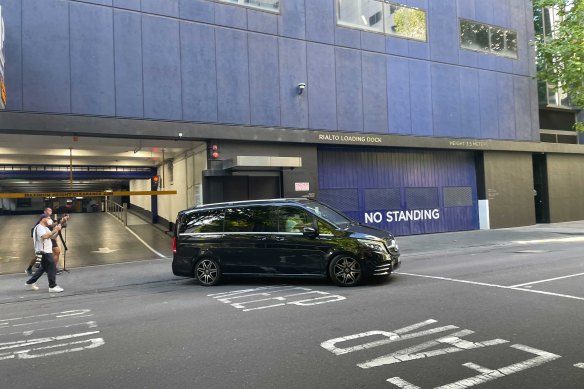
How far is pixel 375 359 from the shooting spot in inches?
181

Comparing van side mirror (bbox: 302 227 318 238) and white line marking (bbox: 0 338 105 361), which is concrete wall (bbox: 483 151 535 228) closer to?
van side mirror (bbox: 302 227 318 238)

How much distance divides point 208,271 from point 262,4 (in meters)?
11.1

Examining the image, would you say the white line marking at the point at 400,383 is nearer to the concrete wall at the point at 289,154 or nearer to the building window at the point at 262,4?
the concrete wall at the point at 289,154

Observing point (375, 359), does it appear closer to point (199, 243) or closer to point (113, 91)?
point (199, 243)

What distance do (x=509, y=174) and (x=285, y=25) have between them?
13.7 meters

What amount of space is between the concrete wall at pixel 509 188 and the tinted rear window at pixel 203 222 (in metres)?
16.4

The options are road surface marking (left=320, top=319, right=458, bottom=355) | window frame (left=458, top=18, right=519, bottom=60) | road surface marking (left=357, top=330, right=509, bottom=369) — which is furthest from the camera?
window frame (left=458, top=18, right=519, bottom=60)

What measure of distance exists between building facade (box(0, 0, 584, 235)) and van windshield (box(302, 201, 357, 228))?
17.6ft

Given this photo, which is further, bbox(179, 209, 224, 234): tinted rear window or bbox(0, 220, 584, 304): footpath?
bbox(0, 220, 584, 304): footpath

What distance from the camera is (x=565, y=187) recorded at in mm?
Result: 25266

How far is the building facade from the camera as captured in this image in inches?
539

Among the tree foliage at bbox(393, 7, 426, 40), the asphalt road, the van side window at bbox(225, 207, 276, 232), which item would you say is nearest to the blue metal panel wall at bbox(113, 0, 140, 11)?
the van side window at bbox(225, 207, 276, 232)

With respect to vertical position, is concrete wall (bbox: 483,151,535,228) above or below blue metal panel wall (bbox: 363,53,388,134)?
below

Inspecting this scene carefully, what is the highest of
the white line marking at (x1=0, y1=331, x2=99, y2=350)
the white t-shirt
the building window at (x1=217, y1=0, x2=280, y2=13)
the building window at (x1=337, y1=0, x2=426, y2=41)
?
the building window at (x1=337, y1=0, x2=426, y2=41)
